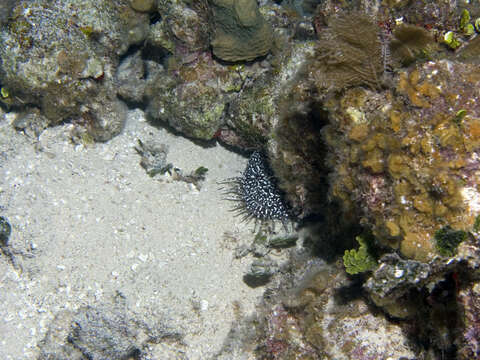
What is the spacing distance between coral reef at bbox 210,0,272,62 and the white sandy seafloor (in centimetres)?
230

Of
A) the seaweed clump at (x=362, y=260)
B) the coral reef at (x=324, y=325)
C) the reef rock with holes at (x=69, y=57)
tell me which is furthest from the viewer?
the reef rock with holes at (x=69, y=57)

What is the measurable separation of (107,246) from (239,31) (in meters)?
3.82

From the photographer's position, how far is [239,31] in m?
5.04

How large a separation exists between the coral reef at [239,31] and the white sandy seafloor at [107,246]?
2300 mm

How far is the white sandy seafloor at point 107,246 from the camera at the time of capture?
4.75m

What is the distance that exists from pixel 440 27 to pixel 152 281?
15.6 ft

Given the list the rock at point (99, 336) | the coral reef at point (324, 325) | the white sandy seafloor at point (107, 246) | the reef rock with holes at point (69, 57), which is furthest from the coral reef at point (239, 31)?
the rock at point (99, 336)

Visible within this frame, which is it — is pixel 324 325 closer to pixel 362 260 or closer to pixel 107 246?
pixel 362 260

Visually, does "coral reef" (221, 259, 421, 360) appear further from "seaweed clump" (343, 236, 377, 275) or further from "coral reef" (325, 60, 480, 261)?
"coral reef" (325, 60, 480, 261)

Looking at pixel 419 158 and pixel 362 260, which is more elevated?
pixel 419 158

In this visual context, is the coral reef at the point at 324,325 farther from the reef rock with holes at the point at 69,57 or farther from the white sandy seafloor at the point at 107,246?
the reef rock with holes at the point at 69,57

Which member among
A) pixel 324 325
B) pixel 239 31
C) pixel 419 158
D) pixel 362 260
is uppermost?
pixel 419 158

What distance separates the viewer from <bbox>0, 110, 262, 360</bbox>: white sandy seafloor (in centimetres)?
475

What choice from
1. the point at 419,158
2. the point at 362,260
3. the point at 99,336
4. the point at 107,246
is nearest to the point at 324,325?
the point at 362,260
